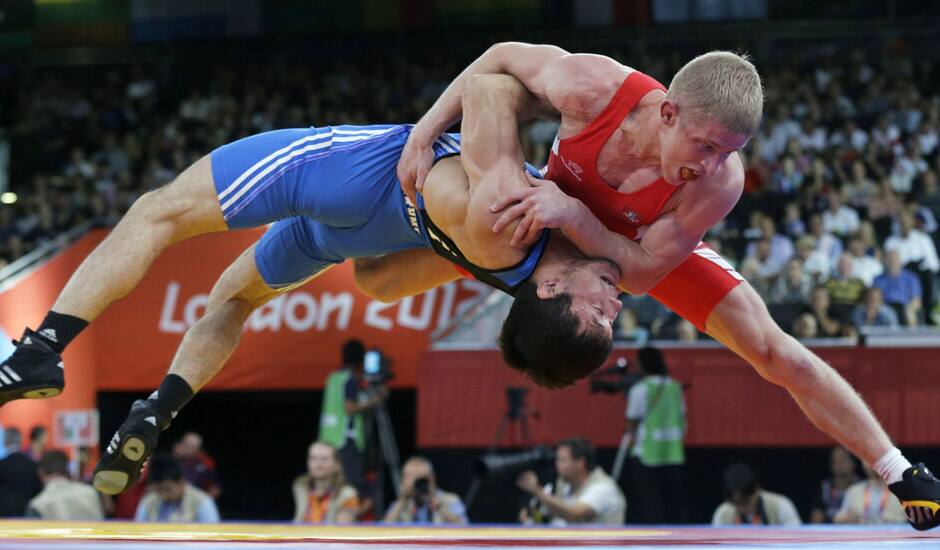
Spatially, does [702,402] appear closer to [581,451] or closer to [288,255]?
[581,451]

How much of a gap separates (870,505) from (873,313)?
63.6 inches

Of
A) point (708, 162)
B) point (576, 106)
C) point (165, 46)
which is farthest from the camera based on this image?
point (165, 46)

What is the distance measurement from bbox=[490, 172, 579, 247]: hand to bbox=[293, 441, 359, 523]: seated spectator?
4222 millimetres

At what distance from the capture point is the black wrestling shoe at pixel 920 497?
11.3ft

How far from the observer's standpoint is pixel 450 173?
3256 mm

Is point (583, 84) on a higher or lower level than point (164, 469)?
higher

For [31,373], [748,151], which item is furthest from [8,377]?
[748,151]

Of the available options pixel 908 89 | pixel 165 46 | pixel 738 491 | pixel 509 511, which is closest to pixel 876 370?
pixel 738 491

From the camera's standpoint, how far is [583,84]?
3.36 metres

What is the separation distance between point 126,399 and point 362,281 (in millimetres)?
5918

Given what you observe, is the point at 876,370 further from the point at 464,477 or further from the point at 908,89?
the point at 908,89

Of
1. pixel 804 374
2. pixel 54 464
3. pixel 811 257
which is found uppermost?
pixel 811 257

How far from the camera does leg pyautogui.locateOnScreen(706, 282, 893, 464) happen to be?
3641 mm

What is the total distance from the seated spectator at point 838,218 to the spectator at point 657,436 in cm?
285
